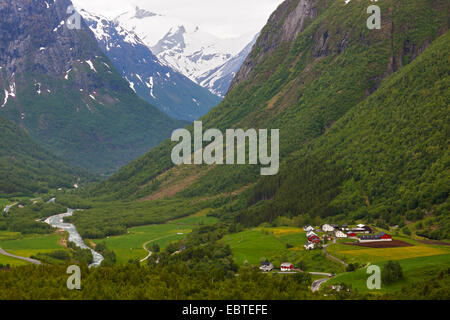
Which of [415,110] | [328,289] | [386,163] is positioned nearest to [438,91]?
[415,110]

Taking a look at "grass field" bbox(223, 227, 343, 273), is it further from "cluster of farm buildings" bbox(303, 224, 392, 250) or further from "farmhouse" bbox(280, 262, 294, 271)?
"farmhouse" bbox(280, 262, 294, 271)

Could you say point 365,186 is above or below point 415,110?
below

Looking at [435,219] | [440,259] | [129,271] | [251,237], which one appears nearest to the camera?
[440,259]

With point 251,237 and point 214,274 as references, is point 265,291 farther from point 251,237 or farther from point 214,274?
point 251,237

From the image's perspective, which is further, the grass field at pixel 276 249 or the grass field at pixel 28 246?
the grass field at pixel 28 246

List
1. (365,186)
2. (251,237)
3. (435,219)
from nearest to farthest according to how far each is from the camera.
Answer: (435,219)
(251,237)
(365,186)

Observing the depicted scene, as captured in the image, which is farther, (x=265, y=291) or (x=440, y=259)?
(x=440, y=259)

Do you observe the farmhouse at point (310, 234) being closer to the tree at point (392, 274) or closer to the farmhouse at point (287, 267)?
the farmhouse at point (287, 267)

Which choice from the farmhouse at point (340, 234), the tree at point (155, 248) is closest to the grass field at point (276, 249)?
the farmhouse at point (340, 234)
